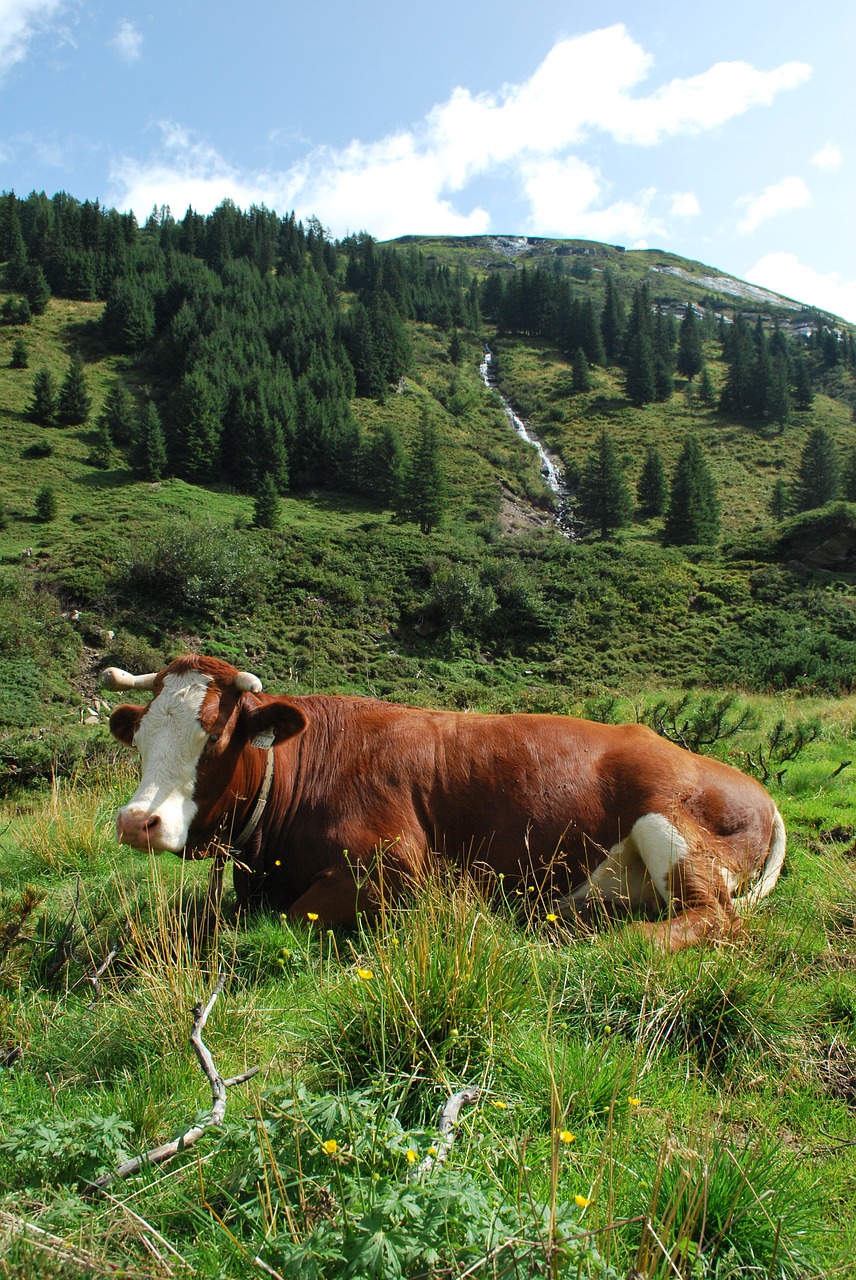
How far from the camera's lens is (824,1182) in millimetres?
2199

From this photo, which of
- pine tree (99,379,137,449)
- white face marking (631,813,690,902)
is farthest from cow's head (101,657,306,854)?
pine tree (99,379,137,449)

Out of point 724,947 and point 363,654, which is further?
point 363,654

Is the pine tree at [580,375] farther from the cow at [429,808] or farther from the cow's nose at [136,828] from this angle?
the cow's nose at [136,828]

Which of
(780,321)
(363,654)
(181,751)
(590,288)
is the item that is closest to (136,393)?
(363,654)

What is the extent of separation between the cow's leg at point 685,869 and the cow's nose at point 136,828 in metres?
2.85

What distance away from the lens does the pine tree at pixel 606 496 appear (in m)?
64.9

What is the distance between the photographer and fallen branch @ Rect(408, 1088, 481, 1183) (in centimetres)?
188

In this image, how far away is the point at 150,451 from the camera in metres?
58.9

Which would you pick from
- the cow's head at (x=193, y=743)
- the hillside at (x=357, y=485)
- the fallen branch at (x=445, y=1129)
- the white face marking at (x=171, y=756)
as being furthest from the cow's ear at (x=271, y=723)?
the hillside at (x=357, y=485)

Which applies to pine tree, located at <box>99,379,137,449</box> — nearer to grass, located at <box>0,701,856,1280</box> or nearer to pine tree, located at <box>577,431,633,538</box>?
pine tree, located at <box>577,431,633,538</box>

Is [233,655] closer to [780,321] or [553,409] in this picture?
[553,409]

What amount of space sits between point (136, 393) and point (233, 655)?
58314 millimetres

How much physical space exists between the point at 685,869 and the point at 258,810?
105 inches

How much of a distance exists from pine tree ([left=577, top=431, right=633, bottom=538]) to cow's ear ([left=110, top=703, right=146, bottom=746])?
205 feet
